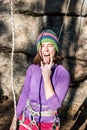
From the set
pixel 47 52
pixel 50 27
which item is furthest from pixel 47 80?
pixel 50 27

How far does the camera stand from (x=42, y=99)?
358 cm

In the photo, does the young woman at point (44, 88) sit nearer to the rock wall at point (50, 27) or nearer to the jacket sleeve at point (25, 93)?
the jacket sleeve at point (25, 93)

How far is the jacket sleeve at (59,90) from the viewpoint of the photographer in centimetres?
338

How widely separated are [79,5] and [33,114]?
3890mm

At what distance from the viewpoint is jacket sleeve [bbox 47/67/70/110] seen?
3385 millimetres

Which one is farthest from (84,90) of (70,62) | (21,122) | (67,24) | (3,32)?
(21,122)

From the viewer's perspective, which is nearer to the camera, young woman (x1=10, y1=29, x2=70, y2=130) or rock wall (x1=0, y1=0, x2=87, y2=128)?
young woman (x1=10, y1=29, x2=70, y2=130)

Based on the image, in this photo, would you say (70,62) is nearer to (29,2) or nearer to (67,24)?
(67,24)

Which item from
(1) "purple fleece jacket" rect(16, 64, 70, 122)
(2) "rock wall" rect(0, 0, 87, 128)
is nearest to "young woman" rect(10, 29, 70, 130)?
(1) "purple fleece jacket" rect(16, 64, 70, 122)

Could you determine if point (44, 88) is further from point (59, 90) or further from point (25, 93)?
point (25, 93)

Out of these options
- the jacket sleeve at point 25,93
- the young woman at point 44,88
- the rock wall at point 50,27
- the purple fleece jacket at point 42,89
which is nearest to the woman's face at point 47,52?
the young woman at point 44,88

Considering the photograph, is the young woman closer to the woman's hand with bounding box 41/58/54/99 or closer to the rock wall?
the woman's hand with bounding box 41/58/54/99

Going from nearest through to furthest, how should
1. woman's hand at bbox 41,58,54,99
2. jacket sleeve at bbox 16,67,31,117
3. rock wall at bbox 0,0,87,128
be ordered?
woman's hand at bbox 41,58,54,99
jacket sleeve at bbox 16,67,31,117
rock wall at bbox 0,0,87,128

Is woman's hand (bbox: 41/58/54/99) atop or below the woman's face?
below
